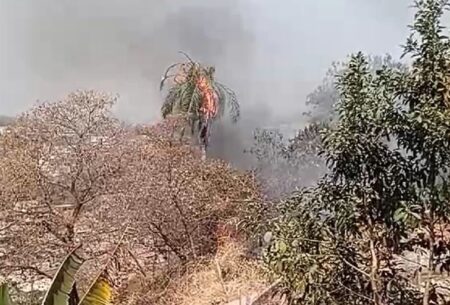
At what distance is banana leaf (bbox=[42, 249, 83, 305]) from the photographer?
196 centimetres

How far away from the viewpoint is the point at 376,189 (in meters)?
2.43

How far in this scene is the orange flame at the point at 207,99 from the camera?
21.5 feet

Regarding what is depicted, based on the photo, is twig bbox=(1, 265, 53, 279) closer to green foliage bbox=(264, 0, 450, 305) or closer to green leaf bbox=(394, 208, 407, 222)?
green foliage bbox=(264, 0, 450, 305)

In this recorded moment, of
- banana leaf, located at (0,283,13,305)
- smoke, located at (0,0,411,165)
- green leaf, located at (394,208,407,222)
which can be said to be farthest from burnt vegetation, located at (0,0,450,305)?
banana leaf, located at (0,283,13,305)

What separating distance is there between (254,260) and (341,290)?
103 inches

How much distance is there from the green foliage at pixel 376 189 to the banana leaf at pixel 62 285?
0.86 metres

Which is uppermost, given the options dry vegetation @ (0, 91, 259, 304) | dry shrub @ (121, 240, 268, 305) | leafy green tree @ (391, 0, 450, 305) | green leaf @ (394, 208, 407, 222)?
leafy green tree @ (391, 0, 450, 305)

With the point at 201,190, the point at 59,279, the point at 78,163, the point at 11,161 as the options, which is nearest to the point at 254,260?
the point at 201,190

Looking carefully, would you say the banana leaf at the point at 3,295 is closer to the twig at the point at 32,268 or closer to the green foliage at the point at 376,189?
the green foliage at the point at 376,189

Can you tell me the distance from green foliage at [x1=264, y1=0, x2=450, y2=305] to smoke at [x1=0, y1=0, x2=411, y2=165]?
3.70 m

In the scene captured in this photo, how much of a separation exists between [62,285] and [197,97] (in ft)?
15.4

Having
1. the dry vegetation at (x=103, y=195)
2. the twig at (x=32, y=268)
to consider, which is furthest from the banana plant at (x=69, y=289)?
the twig at (x=32, y=268)

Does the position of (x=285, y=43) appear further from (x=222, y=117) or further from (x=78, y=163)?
(x=78, y=163)

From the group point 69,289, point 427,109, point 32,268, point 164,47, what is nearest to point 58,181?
point 32,268
